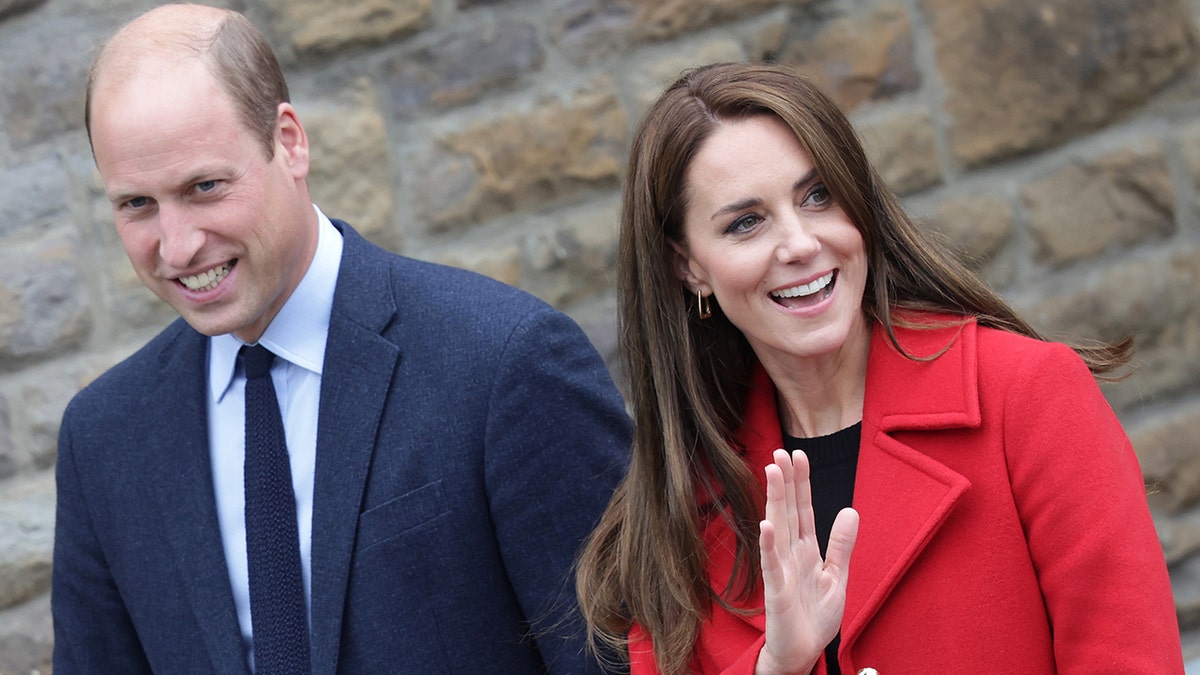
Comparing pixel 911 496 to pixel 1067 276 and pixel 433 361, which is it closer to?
pixel 433 361

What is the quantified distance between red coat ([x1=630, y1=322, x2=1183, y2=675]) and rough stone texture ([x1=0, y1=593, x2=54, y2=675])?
1730mm

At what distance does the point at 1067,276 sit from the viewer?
3.40 metres

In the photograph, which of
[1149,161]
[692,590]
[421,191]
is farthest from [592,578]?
[1149,161]

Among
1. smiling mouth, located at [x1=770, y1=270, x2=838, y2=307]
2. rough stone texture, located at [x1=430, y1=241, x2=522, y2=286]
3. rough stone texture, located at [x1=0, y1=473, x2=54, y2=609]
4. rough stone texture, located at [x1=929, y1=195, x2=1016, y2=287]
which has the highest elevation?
rough stone texture, located at [x1=430, y1=241, x2=522, y2=286]

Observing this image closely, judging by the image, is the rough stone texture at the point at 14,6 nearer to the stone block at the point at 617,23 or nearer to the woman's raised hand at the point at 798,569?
the stone block at the point at 617,23

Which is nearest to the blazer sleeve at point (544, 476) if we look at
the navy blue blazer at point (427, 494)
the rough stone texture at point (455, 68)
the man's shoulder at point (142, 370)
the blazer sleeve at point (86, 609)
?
the navy blue blazer at point (427, 494)

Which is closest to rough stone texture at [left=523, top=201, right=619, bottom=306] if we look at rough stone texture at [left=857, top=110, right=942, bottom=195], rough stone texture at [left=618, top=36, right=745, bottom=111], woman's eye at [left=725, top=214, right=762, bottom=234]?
rough stone texture at [left=618, top=36, right=745, bottom=111]

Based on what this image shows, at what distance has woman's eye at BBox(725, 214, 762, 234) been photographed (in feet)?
6.31

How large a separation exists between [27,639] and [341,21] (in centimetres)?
147

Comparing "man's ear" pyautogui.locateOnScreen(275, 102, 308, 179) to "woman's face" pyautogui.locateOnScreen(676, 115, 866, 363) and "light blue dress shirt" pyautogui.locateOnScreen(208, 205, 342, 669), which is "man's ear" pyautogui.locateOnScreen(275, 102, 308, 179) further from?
"woman's face" pyautogui.locateOnScreen(676, 115, 866, 363)

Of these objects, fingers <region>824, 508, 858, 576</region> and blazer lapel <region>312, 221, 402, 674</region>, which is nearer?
fingers <region>824, 508, 858, 576</region>

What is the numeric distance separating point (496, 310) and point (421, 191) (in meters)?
1.02

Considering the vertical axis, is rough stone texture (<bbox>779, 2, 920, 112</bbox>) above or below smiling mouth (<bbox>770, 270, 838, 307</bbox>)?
above

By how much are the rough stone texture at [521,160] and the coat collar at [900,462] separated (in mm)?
1306
